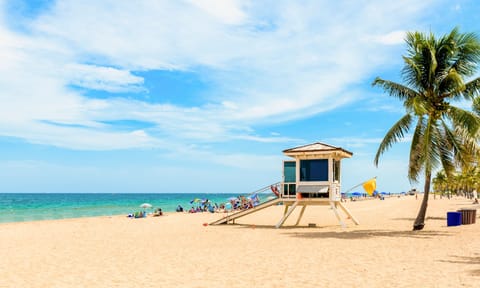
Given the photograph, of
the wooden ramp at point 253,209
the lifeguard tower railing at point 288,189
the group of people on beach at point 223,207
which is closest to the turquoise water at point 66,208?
the group of people on beach at point 223,207

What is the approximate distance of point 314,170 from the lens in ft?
63.1

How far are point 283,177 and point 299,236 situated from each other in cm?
422

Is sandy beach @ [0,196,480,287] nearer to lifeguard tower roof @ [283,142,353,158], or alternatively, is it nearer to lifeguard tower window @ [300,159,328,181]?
lifeguard tower window @ [300,159,328,181]

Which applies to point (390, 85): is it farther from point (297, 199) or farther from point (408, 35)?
point (297, 199)

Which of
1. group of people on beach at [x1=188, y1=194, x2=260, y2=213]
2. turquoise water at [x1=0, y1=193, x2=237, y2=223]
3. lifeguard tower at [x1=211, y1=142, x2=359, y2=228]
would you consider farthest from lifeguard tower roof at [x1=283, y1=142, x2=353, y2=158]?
turquoise water at [x1=0, y1=193, x2=237, y2=223]

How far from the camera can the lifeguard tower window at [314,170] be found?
1902 cm

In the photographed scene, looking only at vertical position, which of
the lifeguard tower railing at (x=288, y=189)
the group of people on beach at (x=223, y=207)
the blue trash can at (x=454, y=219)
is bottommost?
the group of people on beach at (x=223, y=207)

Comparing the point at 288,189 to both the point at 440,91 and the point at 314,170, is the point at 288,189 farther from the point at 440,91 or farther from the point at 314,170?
the point at 440,91

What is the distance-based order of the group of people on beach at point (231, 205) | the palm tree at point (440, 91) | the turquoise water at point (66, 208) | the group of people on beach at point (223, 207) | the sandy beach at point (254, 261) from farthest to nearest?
the turquoise water at point (66, 208)
the group of people on beach at point (231, 205)
the group of people on beach at point (223, 207)
the palm tree at point (440, 91)
the sandy beach at point (254, 261)

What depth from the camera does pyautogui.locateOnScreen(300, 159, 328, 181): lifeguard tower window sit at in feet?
62.4

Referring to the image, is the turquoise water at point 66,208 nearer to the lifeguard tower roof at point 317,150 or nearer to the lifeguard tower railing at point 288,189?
the lifeguard tower railing at point 288,189

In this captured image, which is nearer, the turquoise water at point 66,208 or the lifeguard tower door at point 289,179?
the lifeguard tower door at point 289,179

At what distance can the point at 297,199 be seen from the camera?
19359 millimetres

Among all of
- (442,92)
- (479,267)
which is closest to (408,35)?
(442,92)
